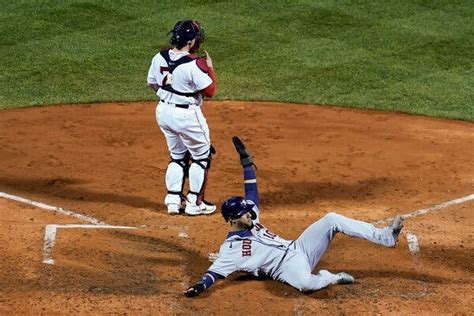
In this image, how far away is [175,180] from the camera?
449 inches

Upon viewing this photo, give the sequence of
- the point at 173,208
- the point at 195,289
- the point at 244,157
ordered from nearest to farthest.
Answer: the point at 195,289, the point at 244,157, the point at 173,208

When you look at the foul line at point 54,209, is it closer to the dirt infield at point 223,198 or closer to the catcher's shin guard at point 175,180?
the dirt infield at point 223,198

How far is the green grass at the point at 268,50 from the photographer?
1557 centimetres

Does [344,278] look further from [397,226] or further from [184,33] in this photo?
[184,33]

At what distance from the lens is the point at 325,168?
12.8m

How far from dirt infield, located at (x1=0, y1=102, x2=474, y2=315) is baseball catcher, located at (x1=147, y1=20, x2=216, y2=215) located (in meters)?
0.33

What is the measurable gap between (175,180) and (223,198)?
773 mm

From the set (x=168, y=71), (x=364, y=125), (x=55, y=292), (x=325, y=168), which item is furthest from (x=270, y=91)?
(x=55, y=292)

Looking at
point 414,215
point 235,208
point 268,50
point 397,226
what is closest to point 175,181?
point 235,208

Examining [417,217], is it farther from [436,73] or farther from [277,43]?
[277,43]

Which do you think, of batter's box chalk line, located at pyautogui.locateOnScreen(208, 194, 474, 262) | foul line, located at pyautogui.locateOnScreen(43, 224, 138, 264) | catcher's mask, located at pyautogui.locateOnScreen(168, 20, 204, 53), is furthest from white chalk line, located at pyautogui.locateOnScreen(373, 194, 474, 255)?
foul line, located at pyautogui.locateOnScreen(43, 224, 138, 264)

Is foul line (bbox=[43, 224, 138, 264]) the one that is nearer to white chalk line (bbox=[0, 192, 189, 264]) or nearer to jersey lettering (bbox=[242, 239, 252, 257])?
white chalk line (bbox=[0, 192, 189, 264])

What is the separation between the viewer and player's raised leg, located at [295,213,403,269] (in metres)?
9.64

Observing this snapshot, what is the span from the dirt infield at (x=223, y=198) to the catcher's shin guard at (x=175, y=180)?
8.5 inches
